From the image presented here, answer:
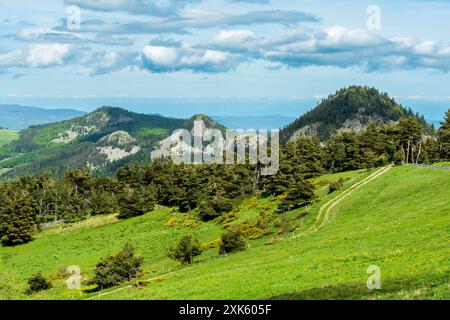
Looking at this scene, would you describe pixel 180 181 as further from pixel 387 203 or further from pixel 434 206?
pixel 434 206

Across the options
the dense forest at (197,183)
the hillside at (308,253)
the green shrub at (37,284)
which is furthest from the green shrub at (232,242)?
the dense forest at (197,183)

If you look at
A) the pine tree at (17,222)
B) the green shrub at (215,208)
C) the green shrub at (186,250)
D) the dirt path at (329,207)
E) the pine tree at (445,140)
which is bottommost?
the pine tree at (17,222)

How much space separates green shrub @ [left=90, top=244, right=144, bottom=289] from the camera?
57375 mm

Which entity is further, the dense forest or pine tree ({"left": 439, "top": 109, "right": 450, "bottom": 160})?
pine tree ({"left": 439, "top": 109, "right": 450, "bottom": 160})

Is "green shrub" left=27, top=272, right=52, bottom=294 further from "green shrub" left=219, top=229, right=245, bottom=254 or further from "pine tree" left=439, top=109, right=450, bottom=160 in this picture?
"pine tree" left=439, top=109, right=450, bottom=160

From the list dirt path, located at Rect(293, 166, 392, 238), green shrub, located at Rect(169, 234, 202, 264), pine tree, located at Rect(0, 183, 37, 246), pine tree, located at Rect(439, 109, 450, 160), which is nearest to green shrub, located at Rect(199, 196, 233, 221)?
dirt path, located at Rect(293, 166, 392, 238)

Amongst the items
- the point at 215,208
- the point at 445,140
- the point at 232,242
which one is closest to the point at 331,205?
the point at 232,242

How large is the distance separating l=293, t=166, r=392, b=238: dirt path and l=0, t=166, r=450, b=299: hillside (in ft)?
3.04

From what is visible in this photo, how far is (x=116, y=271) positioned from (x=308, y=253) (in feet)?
81.4

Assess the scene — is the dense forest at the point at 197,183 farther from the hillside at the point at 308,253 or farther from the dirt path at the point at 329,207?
the dirt path at the point at 329,207

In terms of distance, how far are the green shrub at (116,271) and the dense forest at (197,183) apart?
50173 millimetres

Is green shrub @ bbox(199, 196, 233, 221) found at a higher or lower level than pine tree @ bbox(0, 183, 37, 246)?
higher

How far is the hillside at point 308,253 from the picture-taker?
3003cm
